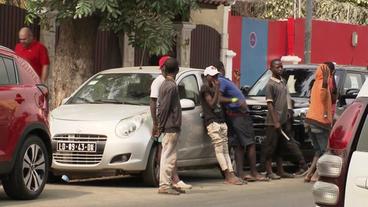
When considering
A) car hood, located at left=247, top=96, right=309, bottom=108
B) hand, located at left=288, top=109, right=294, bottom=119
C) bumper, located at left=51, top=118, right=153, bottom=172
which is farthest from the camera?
car hood, located at left=247, top=96, right=309, bottom=108

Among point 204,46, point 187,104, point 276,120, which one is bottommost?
point 276,120

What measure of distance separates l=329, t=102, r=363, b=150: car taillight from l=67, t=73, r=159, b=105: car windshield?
6586 millimetres

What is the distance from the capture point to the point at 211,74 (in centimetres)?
1183

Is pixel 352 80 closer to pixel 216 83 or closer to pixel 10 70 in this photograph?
pixel 216 83

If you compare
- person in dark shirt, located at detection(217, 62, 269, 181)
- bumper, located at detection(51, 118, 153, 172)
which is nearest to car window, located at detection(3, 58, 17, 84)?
bumper, located at detection(51, 118, 153, 172)

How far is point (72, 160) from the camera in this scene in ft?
36.0

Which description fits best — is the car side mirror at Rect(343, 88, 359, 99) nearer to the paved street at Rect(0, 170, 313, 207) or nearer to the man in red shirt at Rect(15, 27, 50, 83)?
the paved street at Rect(0, 170, 313, 207)

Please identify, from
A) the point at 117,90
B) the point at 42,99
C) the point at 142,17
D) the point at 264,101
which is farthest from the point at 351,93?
the point at 42,99

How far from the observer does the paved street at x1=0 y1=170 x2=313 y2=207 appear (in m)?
9.79

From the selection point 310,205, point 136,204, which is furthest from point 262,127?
→ point 136,204

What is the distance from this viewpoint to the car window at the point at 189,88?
1213 centimetres

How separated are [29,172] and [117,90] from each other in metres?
2.82

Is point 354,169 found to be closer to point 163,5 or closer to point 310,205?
point 310,205

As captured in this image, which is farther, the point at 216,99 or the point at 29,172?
the point at 216,99
